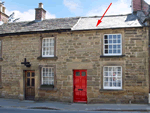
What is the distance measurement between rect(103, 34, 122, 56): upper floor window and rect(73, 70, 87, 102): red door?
2.23 metres

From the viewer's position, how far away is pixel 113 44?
10195 mm

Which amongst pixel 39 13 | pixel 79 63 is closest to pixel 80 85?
pixel 79 63

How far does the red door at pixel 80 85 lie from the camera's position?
1062 cm

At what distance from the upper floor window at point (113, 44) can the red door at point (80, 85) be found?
2.23 m

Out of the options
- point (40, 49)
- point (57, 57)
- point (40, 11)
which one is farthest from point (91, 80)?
point (40, 11)

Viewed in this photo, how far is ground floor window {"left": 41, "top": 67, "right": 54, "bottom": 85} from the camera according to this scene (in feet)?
36.6

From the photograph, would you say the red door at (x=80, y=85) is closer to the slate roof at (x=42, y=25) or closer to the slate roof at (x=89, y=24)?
the slate roof at (x=89, y=24)

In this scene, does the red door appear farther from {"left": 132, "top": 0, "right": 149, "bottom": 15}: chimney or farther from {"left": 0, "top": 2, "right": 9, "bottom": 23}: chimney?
{"left": 0, "top": 2, "right": 9, "bottom": 23}: chimney

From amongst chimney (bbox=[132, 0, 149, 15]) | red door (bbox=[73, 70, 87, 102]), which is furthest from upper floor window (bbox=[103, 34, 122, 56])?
chimney (bbox=[132, 0, 149, 15])

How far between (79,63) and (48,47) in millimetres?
2753

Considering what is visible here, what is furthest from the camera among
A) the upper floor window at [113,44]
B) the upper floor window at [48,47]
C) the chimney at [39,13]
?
the chimney at [39,13]

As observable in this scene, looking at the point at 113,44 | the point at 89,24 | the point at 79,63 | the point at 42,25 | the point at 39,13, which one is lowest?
the point at 79,63

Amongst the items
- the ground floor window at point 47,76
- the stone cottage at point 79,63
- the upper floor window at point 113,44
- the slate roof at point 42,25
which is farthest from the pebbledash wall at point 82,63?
the slate roof at point 42,25

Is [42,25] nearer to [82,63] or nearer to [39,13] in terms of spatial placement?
[39,13]
